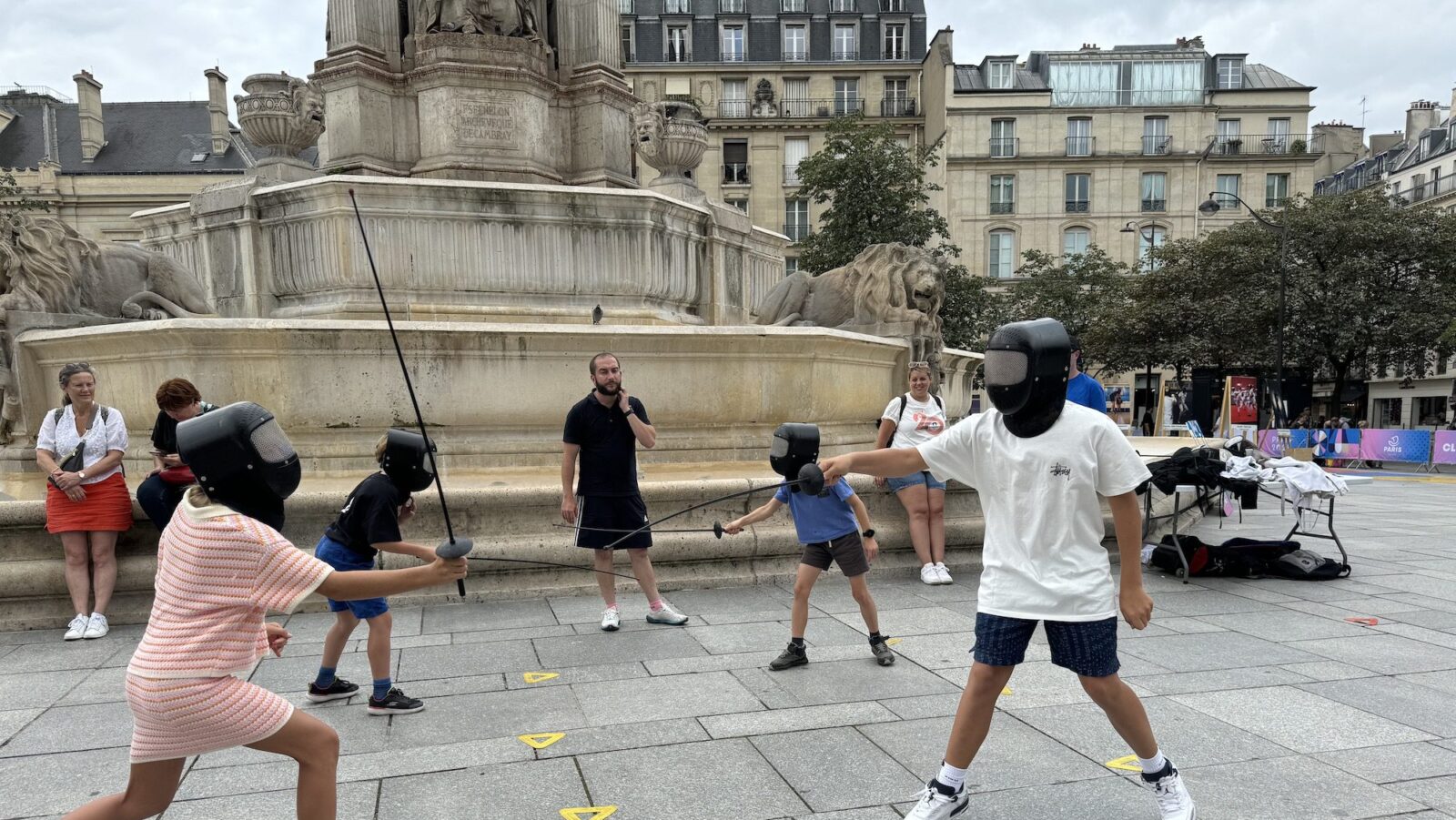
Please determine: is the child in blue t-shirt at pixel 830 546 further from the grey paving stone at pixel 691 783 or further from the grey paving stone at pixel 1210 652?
the grey paving stone at pixel 1210 652

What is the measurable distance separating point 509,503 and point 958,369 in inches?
315

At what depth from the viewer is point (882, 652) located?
457 centimetres

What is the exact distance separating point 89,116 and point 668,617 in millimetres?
62793

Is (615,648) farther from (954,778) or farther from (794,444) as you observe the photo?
(954,778)

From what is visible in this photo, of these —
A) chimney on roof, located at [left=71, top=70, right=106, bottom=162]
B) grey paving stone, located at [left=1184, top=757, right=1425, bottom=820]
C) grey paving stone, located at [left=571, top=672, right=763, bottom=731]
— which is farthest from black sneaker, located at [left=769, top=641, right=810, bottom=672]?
chimney on roof, located at [left=71, top=70, right=106, bottom=162]

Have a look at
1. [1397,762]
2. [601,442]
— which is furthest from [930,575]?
[1397,762]

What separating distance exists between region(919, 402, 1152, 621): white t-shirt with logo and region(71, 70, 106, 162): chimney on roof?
6418cm

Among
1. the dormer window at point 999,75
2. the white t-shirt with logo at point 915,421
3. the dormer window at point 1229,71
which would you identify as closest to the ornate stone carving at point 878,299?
the white t-shirt with logo at point 915,421

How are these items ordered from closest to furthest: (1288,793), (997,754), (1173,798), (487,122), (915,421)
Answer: (1173,798) < (1288,793) < (997,754) < (915,421) < (487,122)

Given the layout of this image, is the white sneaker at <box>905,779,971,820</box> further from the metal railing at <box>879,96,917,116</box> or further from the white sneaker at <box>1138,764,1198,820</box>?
the metal railing at <box>879,96,917,116</box>

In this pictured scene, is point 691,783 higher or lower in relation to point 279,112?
lower

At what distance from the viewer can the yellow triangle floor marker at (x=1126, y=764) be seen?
326cm

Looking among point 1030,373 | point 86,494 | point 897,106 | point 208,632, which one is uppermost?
point 897,106

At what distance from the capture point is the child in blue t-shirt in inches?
179
